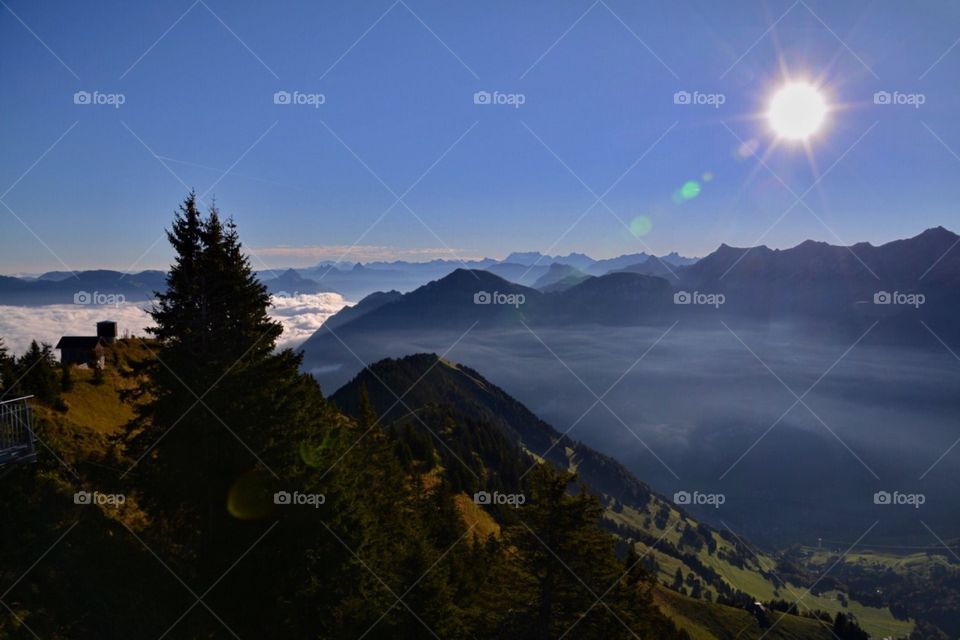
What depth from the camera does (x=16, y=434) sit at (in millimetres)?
18547

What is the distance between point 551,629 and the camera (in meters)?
23.7

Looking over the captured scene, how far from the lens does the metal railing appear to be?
57.2 feet

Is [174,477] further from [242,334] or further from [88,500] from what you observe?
[242,334]

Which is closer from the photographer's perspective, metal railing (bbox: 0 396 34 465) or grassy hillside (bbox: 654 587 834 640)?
metal railing (bbox: 0 396 34 465)

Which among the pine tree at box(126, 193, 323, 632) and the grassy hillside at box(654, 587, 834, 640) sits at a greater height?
the pine tree at box(126, 193, 323, 632)

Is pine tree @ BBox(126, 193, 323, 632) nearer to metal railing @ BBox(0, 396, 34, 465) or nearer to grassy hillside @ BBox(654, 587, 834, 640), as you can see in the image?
metal railing @ BBox(0, 396, 34, 465)

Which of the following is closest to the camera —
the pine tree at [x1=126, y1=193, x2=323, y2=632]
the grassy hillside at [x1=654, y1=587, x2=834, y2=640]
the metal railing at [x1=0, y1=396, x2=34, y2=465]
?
the metal railing at [x1=0, y1=396, x2=34, y2=465]

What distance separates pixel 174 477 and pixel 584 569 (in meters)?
17.9

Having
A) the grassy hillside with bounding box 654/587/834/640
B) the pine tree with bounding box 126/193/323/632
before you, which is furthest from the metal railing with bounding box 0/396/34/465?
the grassy hillside with bounding box 654/587/834/640

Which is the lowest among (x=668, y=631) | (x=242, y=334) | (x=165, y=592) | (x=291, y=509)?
(x=668, y=631)

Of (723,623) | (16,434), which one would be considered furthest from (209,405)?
(723,623)

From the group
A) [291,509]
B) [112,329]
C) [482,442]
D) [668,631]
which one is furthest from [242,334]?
[482,442]

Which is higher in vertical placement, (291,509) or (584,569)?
(291,509)

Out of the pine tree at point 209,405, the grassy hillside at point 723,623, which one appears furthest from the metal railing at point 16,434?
the grassy hillside at point 723,623
